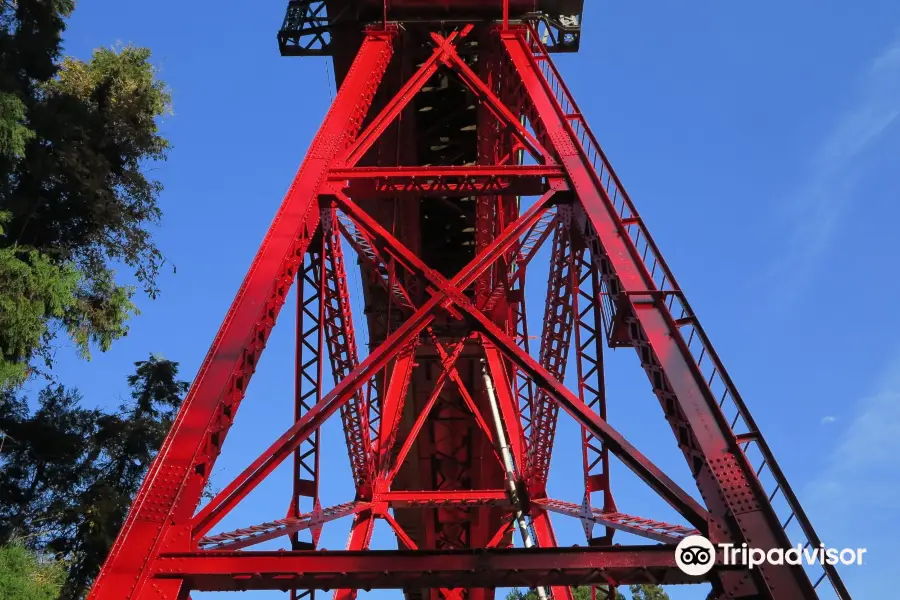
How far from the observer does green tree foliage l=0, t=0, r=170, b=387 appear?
9953 mm

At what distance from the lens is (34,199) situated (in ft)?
39.6

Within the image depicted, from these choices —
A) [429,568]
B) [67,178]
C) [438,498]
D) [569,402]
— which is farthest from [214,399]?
[67,178]

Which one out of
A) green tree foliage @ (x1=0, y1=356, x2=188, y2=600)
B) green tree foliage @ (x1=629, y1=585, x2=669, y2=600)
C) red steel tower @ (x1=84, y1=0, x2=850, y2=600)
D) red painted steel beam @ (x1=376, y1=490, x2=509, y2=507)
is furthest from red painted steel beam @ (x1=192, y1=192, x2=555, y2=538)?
green tree foliage @ (x1=629, y1=585, x2=669, y2=600)

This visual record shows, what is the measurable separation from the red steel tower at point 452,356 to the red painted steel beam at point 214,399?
0.05 feet

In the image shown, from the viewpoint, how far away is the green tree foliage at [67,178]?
9.95 meters

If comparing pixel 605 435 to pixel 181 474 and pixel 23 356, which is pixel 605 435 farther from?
pixel 23 356

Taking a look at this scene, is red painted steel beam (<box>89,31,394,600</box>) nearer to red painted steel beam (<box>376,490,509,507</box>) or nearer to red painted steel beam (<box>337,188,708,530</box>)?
red painted steel beam (<box>337,188,708,530</box>)

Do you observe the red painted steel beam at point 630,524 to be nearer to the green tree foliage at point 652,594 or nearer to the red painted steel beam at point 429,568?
the red painted steel beam at point 429,568

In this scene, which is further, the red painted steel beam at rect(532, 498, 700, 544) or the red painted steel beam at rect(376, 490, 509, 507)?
the red painted steel beam at rect(376, 490, 509, 507)

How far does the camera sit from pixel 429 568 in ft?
16.9

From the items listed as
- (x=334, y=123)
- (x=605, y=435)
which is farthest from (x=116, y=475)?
(x=605, y=435)

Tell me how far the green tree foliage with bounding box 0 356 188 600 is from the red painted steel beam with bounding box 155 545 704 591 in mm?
7958

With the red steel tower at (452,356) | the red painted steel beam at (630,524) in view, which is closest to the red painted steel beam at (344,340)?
the red steel tower at (452,356)

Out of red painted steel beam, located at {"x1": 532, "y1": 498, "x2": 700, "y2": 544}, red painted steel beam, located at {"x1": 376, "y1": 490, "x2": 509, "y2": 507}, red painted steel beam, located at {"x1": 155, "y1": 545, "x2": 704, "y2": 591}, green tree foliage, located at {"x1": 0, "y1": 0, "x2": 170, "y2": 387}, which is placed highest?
green tree foliage, located at {"x1": 0, "y1": 0, "x2": 170, "y2": 387}
